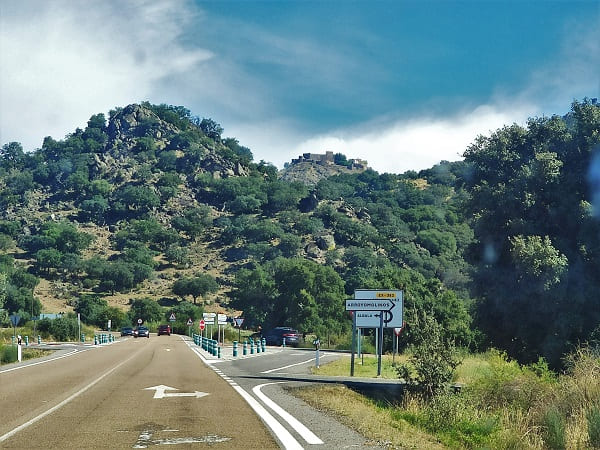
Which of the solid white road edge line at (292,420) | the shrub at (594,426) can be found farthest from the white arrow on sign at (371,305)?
the shrub at (594,426)

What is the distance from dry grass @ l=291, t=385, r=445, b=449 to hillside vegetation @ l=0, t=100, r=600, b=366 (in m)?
3.09

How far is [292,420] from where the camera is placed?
12055 millimetres

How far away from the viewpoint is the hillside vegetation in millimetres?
24766

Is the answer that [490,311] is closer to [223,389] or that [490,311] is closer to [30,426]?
[223,389]

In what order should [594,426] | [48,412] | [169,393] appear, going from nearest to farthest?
1. [594,426]
2. [48,412]
3. [169,393]

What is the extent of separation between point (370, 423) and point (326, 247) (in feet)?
425

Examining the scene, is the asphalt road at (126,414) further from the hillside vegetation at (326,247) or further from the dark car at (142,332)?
the dark car at (142,332)

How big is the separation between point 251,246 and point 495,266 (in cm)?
11844

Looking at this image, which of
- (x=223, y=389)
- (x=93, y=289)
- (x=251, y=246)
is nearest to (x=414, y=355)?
(x=223, y=389)

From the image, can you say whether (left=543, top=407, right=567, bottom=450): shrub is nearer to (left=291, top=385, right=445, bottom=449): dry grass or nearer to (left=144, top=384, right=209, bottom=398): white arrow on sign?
(left=291, top=385, right=445, bottom=449): dry grass

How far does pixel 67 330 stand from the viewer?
7281 cm

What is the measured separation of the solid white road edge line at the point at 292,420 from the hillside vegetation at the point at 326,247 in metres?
4.23

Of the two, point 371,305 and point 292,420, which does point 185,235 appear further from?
point 292,420

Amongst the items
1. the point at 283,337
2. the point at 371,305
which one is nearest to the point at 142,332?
the point at 283,337
